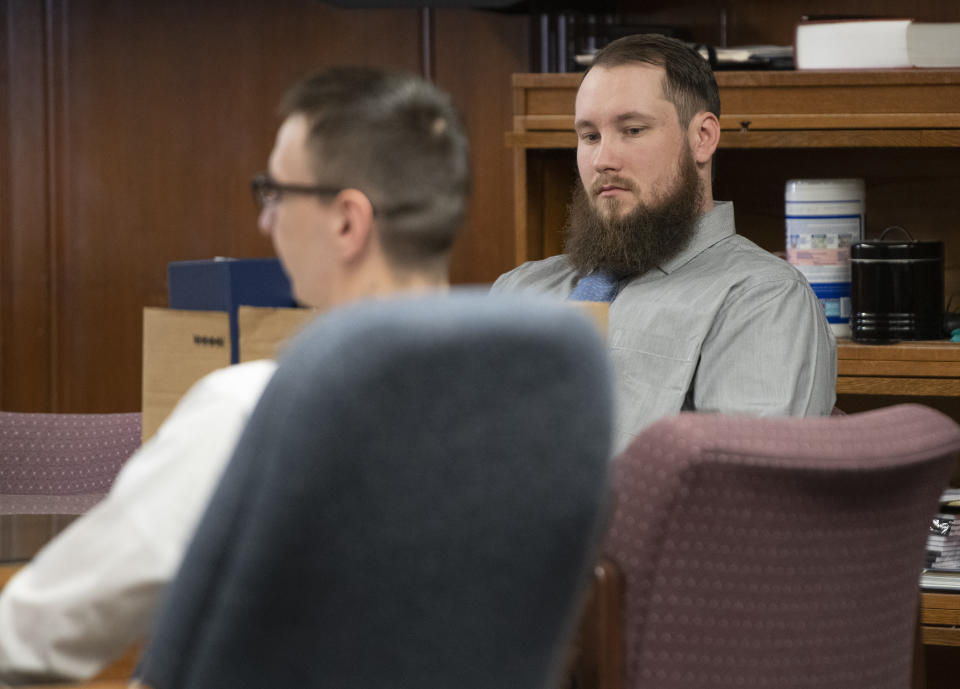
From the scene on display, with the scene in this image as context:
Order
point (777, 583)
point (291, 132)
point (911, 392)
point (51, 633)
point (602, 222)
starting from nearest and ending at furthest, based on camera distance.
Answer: point (51, 633), point (291, 132), point (777, 583), point (602, 222), point (911, 392)

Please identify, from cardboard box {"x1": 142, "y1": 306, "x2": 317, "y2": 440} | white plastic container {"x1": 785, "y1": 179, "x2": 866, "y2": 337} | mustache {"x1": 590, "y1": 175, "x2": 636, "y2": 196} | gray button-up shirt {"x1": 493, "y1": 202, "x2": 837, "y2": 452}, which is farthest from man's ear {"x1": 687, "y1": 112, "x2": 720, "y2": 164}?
cardboard box {"x1": 142, "y1": 306, "x2": 317, "y2": 440}

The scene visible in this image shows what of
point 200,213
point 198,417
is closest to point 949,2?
point 200,213

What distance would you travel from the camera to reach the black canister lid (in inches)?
105

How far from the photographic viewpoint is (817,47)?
2.72 m

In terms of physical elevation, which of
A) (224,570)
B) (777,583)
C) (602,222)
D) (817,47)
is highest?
(817,47)

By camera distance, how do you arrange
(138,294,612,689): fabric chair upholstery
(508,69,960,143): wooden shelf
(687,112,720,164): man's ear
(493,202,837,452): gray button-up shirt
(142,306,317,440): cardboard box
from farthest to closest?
(508,69,960,143): wooden shelf, (687,112,720,164): man's ear, (493,202,837,452): gray button-up shirt, (142,306,317,440): cardboard box, (138,294,612,689): fabric chair upholstery

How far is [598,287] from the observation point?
93.0 inches

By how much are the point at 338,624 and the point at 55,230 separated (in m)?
3.22

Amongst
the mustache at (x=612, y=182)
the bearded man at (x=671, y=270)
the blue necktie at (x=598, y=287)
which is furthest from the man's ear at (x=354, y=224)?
the mustache at (x=612, y=182)

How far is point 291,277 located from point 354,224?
9 centimetres

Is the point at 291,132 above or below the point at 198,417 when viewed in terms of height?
above

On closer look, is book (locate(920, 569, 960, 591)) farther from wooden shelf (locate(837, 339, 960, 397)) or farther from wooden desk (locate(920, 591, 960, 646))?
wooden shelf (locate(837, 339, 960, 397))

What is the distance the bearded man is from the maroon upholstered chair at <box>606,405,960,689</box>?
739 millimetres

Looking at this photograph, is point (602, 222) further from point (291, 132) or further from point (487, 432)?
point (487, 432)
